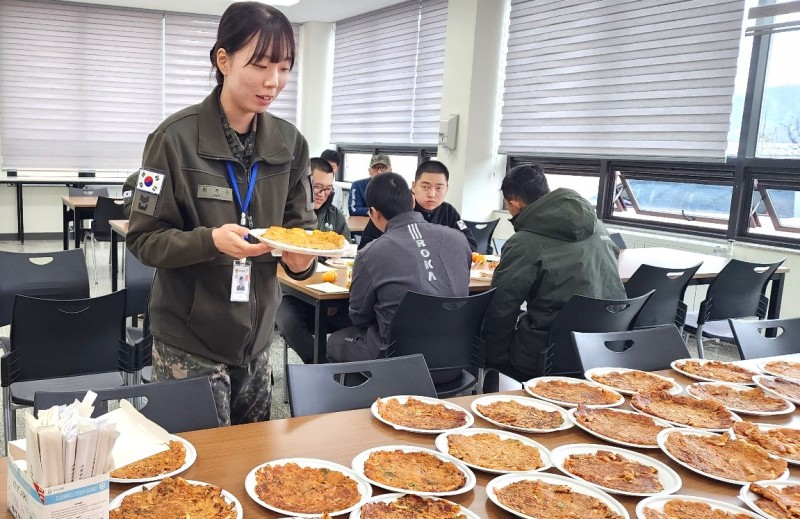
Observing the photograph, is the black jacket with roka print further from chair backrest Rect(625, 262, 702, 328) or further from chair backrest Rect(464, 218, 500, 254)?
chair backrest Rect(464, 218, 500, 254)

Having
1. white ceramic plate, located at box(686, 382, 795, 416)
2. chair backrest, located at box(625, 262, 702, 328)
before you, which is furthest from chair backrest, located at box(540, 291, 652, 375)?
white ceramic plate, located at box(686, 382, 795, 416)

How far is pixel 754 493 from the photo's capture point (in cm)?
119

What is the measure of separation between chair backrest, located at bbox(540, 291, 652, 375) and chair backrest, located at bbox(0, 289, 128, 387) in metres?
1.66

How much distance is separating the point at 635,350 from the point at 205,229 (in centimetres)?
142

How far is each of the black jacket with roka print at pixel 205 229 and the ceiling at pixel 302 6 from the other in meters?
6.46

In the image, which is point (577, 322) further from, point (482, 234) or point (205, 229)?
point (482, 234)

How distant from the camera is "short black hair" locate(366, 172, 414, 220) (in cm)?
273

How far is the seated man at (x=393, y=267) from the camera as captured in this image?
258 centimetres

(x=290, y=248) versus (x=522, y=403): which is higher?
(x=290, y=248)

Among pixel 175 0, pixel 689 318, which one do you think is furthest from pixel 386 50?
pixel 689 318

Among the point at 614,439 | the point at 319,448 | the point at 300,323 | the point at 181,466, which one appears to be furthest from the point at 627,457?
the point at 300,323

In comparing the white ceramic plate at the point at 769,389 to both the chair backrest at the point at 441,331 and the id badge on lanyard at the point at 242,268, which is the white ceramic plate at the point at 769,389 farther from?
the id badge on lanyard at the point at 242,268

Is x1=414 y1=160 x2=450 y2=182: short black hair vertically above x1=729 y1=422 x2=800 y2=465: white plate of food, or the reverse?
x1=414 y1=160 x2=450 y2=182: short black hair

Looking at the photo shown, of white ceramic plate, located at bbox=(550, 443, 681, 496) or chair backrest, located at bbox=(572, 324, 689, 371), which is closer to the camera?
white ceramic plate, located at bbox=(550, 443, 681, 496)
